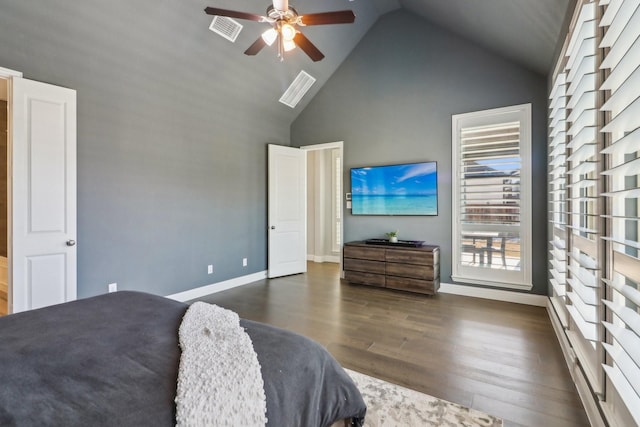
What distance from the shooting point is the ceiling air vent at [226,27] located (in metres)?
3.52

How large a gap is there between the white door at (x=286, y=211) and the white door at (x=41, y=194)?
2794 mm

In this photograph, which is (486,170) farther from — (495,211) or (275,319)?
(275,319)

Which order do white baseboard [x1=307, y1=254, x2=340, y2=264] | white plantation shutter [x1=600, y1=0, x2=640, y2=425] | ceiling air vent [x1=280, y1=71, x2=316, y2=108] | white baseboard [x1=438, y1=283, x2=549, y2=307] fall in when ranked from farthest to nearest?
white baseboard [x1=307, y1=254, x2=340, y2=264]
ceiling air vent [x1=280, y1=71, x2=316, y2=108]
white baseboard [x1=438, y1=283, x2=549, y2=307]
white plantation shutter [x1=600, y1=0, x2=640, y2=425]

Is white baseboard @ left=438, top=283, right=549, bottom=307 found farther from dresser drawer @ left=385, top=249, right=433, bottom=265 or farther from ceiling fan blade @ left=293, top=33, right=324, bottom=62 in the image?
ceiling fan blade @ left=293, top=33, right=324, bottom=62

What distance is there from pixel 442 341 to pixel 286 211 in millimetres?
3389

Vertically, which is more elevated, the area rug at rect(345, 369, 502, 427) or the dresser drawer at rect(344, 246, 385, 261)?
the dresser drawer at rect(344, 246, 385, 261)

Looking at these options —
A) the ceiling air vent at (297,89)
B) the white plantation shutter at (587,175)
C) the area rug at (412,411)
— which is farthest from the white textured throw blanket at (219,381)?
the ceiling air vent at (297,89)

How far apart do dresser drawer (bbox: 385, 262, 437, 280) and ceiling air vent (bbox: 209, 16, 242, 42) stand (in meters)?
3.62

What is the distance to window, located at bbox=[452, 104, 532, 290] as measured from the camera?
3.86 meters

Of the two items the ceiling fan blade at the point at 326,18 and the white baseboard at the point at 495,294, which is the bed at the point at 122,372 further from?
the white baseboard at the point at 495,294

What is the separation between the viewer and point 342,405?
1.36 metres

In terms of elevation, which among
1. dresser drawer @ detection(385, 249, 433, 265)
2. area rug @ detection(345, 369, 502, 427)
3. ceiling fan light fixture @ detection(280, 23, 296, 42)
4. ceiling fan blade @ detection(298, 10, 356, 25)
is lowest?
area rug @ detection(345, 369, 502, 427)

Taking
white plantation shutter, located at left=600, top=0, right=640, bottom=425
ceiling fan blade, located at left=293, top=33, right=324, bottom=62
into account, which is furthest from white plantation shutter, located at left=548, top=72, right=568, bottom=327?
ceiling fan blade, located at left=293, top=33, right=324, bottom=62

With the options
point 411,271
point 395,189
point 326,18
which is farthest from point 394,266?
point 326,18
